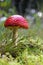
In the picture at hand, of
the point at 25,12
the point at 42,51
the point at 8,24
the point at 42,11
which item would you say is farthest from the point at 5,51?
the point at 25,12

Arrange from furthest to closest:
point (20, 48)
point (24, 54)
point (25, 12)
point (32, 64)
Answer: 1. point (25, 12)
2. point (20, 48)
3. point (24, 54)
4. point (32, 64)

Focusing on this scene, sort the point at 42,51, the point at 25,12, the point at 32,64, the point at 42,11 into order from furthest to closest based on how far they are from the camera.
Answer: the point at 25,12
the point at 42,11
the point at 42,51
the point at 32,64

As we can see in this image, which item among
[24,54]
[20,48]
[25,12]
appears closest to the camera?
[24,54]

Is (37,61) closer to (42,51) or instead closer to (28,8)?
(42,51)

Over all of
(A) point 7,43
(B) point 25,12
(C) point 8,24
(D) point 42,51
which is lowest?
(B) point 25,12

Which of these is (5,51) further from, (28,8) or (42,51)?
(28,8)

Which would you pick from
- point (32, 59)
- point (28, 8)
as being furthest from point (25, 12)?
point (32, 59)

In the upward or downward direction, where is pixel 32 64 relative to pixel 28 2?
upward

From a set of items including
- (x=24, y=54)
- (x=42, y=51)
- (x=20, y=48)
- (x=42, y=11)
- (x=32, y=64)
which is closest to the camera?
(x=32, y=64)

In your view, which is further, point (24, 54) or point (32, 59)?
point (24, 54)
